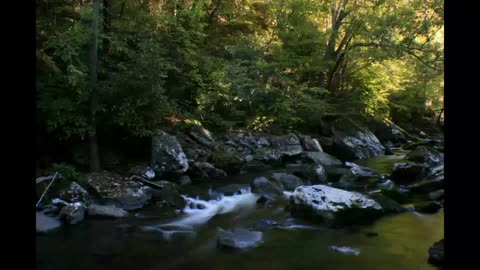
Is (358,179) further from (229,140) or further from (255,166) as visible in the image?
(229,140)

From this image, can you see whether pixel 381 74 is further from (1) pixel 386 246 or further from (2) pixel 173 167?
(1) pixel 386 246

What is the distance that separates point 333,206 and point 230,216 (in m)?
2.01

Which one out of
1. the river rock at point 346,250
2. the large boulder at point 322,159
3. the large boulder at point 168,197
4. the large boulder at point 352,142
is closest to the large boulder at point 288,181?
the large boulder at point 168,197

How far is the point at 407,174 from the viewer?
1073cm

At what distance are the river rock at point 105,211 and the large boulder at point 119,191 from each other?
1.35 feet

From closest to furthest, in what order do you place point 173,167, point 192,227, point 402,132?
point 192,227, point 173,167, point 402,132

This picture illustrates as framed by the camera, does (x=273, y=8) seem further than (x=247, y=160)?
Yes

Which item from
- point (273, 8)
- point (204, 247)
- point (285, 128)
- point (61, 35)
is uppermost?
point (273, 8)

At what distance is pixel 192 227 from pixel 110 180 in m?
2.68

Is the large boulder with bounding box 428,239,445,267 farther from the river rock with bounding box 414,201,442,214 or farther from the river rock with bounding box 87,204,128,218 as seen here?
the river rock with bounding box 87,204,128,218

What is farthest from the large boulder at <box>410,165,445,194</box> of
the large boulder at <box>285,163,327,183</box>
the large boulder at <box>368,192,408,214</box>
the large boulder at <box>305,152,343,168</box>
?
the large boulder at <box>305,152,343,168</box>

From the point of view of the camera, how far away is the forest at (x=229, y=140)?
20.3ft

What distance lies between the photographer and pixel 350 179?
10.5 metres

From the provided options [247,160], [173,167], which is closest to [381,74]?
[247,160]
